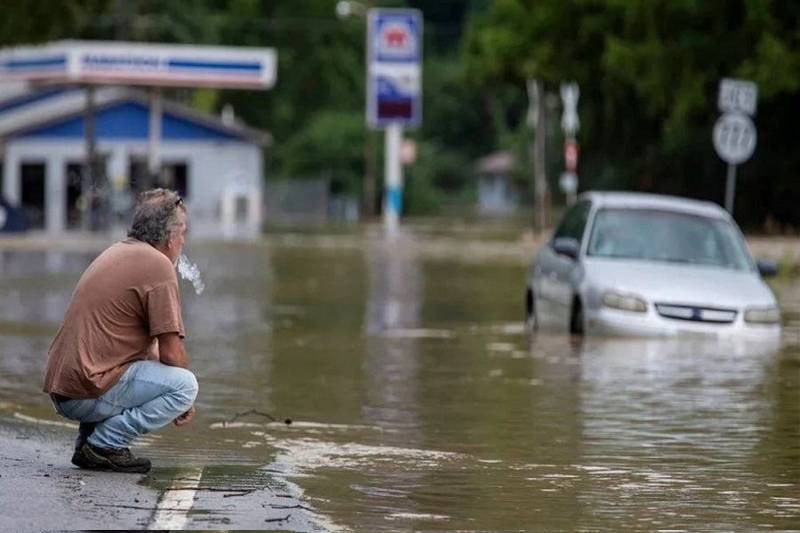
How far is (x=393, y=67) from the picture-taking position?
69.1 metres

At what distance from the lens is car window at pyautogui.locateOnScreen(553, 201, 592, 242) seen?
21750 millimetres

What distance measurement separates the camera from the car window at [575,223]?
71.4ft

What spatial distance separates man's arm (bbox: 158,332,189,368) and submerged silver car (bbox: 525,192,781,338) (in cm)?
983

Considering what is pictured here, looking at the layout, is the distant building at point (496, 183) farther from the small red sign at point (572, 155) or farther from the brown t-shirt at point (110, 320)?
the brown t-shirt at point (110, 320)

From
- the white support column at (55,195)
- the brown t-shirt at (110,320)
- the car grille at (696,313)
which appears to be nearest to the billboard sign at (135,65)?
the white support column at (55,195)

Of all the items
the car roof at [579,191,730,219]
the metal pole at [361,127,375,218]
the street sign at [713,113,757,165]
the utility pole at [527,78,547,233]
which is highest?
the street sign at [713,113,757,165]

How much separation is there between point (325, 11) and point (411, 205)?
15.7 m

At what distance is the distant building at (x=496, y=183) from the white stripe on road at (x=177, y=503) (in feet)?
411

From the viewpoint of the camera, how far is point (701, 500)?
35.0 feet

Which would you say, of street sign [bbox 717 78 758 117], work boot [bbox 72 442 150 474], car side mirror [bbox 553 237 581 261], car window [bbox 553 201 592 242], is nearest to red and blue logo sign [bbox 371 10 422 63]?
street sign [bbox 717 78 758 117]

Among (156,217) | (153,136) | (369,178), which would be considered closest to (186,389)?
(156,217)

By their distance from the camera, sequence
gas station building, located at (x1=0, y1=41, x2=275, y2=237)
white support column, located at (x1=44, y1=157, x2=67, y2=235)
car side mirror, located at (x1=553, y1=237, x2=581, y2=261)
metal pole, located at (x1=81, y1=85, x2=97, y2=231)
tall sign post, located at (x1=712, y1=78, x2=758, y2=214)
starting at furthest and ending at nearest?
white support column, located at (x1=44, y1=157, x2=67, y2=235)
gas station building, located at (x1=0, y1=41, x2=275, y2=237)
metal pole, located at (x1=81, y1=85, x2=97, y2=231)
tall sign post, located at (x1=712, y1=78, x2=758, y2=214)
car side mirror, located at (x1=553, y1=237, x2=581, y2=261)

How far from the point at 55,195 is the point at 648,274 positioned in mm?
49745

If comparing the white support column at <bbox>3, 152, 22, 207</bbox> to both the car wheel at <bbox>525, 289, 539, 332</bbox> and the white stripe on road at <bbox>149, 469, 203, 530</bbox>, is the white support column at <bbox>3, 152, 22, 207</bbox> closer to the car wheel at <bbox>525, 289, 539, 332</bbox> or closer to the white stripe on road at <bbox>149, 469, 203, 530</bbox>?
the car wheel at <bbox>525, 289, 539, 332</bbox>
